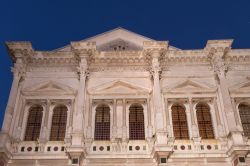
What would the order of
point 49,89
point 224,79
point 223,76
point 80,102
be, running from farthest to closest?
point 49,89, point 223,76, point 224,79, point 80,102

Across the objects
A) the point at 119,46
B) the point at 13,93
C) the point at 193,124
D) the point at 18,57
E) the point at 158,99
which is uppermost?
the point at 119,46

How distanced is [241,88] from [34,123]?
11.0m

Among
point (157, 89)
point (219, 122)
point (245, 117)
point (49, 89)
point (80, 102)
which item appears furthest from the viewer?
point (49, 89)

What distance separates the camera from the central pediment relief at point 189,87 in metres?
20.2

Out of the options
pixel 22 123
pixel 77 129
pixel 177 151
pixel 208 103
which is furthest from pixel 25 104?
pixel 208 103

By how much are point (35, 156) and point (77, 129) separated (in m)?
2.29

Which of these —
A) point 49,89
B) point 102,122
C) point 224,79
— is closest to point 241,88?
point 224,79

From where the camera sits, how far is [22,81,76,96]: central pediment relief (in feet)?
66.4

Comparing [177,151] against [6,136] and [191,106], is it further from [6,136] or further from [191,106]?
[6,136]

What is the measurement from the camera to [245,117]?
770 inches

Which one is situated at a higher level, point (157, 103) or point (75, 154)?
point (157, 103)

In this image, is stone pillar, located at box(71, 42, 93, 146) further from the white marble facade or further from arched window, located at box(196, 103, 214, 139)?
arched window, located at box(196, 103, 214, 139)

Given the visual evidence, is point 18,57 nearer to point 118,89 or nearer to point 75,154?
point 118,89

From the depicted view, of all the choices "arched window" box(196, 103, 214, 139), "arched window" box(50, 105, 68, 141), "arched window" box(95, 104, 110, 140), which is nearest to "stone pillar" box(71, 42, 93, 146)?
"arched window" box(50, 105, 68, 141)
